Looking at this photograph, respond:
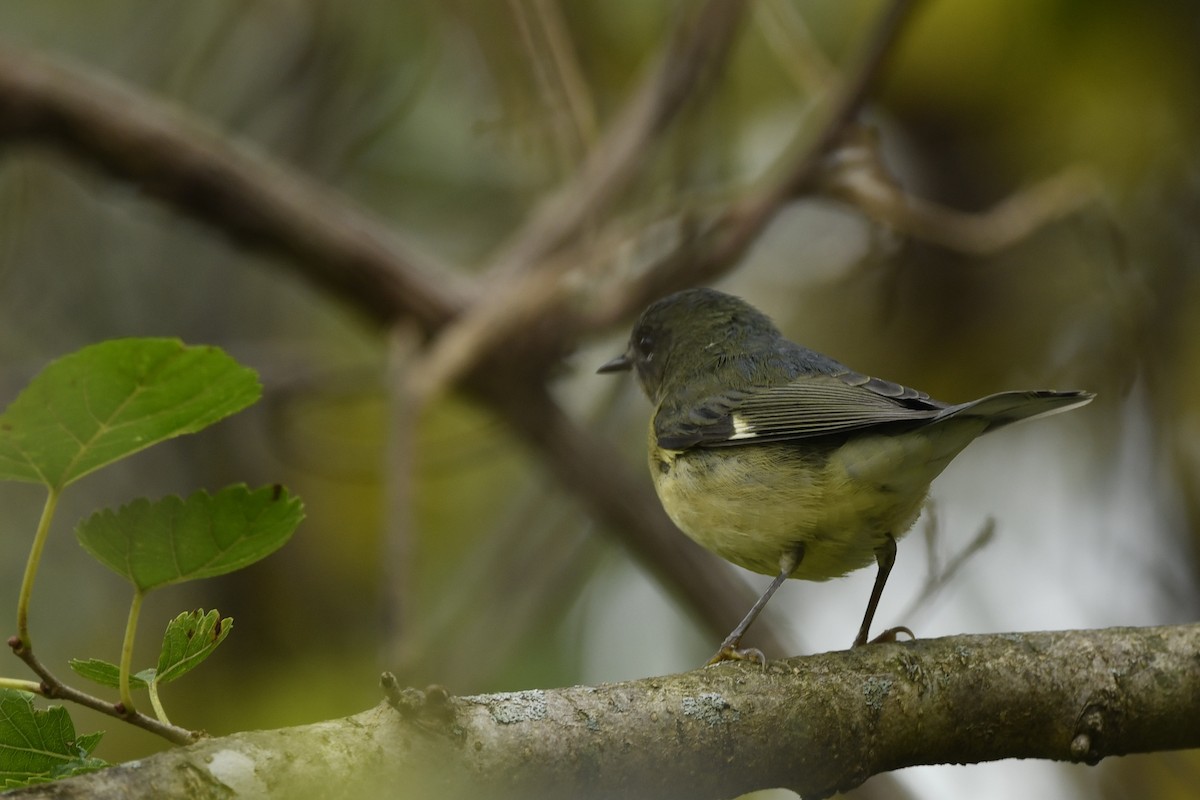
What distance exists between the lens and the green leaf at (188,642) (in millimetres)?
1694

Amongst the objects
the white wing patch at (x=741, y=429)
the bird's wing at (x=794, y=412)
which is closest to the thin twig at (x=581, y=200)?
the bird's wing at (x=794, y=412)

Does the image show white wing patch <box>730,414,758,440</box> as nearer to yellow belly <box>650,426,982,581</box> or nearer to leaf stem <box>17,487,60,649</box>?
yellow belly <box>650,426,982,581</box>

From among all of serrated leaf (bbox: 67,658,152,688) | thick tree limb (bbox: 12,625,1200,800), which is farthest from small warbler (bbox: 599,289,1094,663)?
serrated leaf (bbox: 67,658,152,688)

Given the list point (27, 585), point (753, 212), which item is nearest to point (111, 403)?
point (27, 585)

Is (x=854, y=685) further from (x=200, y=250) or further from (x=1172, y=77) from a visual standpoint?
(x=200, y=250)

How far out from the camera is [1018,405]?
2836mm

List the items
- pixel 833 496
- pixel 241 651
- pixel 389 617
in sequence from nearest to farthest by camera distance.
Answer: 1. pixel 833 496
2. pixel 389 617
3. pixel 241 651

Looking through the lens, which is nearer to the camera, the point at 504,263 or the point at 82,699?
the point at 82,699

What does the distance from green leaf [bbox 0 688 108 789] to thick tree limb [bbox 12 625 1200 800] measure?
173mm

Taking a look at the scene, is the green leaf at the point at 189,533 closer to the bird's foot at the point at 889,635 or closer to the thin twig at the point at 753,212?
the bird's foot at the point at 889,635

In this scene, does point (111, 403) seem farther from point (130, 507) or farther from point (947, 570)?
point (947, 570)

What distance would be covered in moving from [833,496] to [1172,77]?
3.55 metres

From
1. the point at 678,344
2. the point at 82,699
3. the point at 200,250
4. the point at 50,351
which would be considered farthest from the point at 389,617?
the point at 200,250

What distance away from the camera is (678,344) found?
13.8 ft
